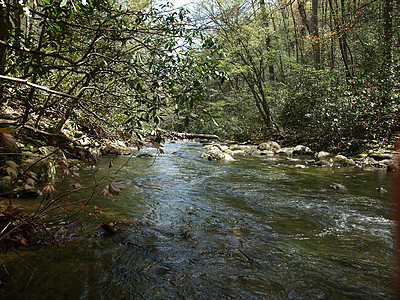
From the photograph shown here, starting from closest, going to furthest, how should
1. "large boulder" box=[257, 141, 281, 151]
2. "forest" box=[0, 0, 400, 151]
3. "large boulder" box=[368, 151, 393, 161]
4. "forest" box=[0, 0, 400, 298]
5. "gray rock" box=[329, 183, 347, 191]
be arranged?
"forest" box=[0, 0, 400, 298], "forest" box=[0, 0, 400, 151], "gray rock" box=[329, 183, 347, 191], "large boulder" box=[368, 151, 393, 161], "large boulder" box=[257, 141, 281, 151]

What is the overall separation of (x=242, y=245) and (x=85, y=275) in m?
1.89

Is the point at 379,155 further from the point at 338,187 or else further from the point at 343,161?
the point at 338,187

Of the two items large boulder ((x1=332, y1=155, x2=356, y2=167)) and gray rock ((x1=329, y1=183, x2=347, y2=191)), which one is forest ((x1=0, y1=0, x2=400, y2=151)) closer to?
large boulder ((x1=332, y1=155, x2=356, y2=167))

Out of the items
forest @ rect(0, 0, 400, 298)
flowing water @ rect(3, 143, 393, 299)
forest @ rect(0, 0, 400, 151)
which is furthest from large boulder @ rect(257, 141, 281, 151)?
flowing water @ rect(3, 143, 393, 299)

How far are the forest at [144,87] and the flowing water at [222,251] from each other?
337 mm

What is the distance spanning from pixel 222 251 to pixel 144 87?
2380 mm

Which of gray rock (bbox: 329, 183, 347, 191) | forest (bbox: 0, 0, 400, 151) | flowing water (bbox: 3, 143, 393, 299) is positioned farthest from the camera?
gray rock (bbox: 329, 183, 347, 191)

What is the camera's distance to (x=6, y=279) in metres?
2.36

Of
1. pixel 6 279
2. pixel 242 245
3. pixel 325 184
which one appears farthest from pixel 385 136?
pixel 6 279

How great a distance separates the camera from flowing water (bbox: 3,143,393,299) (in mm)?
2424

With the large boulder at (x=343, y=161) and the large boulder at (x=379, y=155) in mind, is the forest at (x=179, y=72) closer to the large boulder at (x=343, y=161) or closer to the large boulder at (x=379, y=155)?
the large boulder at (x=379, y=155)

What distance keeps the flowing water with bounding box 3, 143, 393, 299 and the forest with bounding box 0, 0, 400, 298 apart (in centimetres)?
34

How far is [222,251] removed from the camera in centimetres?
318

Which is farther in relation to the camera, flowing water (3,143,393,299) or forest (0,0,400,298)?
forest (0,0,400,298)
